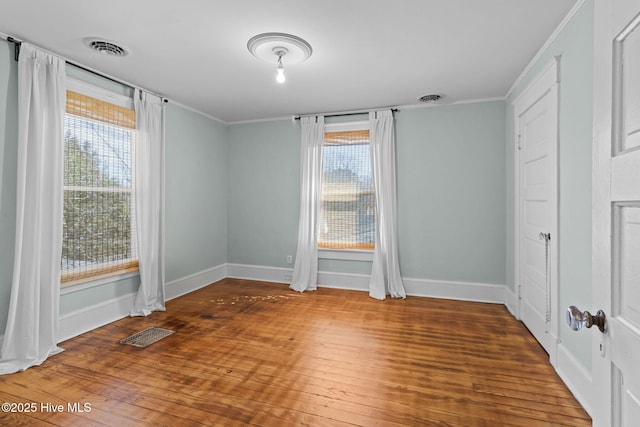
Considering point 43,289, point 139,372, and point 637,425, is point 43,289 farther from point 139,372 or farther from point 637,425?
point 637,425

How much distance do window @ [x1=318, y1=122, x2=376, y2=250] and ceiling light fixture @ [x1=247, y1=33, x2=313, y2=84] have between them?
184 cm

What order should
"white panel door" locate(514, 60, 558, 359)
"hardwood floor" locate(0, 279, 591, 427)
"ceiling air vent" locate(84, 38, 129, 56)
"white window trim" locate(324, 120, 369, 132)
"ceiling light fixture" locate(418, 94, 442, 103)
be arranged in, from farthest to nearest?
"white window trim" locate(324, 120, 369, 132) → "ceiling light fixture" locate(418, 94, 442, 103) → "ceiling air vent" locate(84, 38, 129, 56) → "white panel door" locate(514, 60, 558, 359) → "hardwood floor" locate(0, 279, 591, 427)

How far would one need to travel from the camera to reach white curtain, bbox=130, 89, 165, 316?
3.55 meters

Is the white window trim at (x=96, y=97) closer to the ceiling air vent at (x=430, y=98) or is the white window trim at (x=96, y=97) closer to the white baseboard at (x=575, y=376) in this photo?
the ceiling air vent at (x=430, y=98)

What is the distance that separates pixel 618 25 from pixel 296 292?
4.15m

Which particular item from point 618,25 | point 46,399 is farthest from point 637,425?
point 46,399

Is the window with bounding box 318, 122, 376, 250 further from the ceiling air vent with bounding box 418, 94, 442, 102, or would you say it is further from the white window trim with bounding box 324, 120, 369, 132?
the ceiling air vent with bounding box 418, 94, 442, 102

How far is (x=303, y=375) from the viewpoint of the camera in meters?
2.34

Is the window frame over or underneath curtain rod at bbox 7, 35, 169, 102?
underneath

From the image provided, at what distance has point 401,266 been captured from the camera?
4.36 meters

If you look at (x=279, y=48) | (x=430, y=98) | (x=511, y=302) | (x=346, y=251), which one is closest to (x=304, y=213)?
(x=346, y=251)

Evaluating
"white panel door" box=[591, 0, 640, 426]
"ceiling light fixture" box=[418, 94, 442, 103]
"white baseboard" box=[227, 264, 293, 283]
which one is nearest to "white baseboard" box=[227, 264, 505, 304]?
"white baseboard" box=[227, 264, 293, 283]

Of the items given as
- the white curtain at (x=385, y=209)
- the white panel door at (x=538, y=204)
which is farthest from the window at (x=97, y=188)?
the white panel door at (x=538, y=204)

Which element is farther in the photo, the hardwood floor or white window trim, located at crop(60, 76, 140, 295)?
white window trim, located at crop(60, 76, 140, 295)
